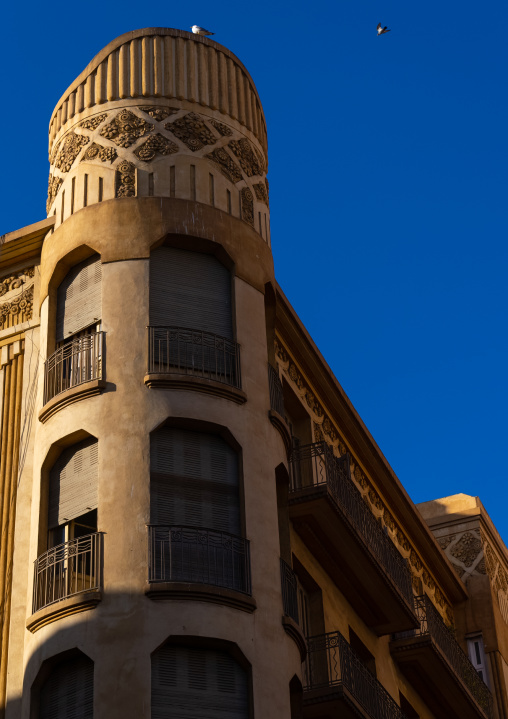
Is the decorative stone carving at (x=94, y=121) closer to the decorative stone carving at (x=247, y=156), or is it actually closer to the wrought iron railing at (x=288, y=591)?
the decorative stone carving at (x=247, y=156)

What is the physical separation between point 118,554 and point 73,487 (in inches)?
73.4

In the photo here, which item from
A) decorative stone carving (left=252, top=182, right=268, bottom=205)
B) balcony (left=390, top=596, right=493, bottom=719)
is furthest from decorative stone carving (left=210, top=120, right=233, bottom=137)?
balcony (left=390, top=596, right=493, bottom=719)

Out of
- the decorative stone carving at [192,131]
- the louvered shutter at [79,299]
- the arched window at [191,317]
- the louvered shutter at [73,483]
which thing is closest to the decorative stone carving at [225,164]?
the decorative stone carving at [192,131]

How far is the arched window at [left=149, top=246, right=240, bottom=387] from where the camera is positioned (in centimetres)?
2242

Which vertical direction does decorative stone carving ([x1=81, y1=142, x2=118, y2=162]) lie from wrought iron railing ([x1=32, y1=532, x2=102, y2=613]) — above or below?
→ above

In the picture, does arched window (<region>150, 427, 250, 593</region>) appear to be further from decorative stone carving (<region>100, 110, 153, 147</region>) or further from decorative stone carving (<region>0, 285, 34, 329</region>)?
decorative stone carving (<region>100, 110, 153, 147</region>)

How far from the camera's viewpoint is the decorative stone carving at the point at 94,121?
82.1ft

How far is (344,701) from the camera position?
75.7 ft

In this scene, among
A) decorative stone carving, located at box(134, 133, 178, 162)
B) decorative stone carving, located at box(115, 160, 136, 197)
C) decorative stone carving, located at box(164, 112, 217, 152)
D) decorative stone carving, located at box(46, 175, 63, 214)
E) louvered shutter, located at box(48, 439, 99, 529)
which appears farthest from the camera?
decorative stone carving, located at box(46, 175, 63, 214)

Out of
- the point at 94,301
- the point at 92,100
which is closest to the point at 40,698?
the point at 94,301

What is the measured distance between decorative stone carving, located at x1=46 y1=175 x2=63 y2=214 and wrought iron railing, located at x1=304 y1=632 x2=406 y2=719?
937cm

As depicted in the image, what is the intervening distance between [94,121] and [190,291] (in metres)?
4.05

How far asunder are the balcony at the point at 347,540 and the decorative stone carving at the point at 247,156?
534 centimetres

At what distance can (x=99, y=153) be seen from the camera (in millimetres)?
24594
